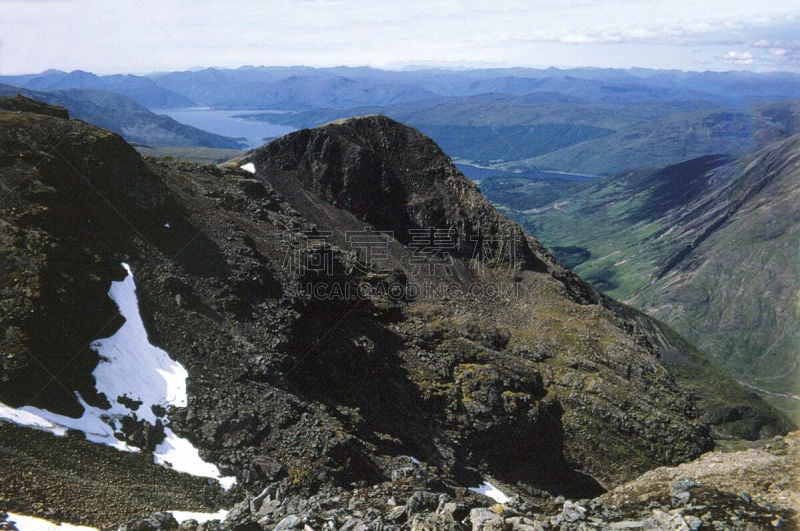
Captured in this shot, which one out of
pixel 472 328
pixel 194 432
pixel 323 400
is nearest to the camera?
pixel 194 432

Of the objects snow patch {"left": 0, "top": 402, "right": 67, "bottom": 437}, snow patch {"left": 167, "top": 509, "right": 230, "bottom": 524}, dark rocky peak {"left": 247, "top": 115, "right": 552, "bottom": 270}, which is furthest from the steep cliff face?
snow patch {"left": 167, "top": 509, "right": 230, "bottom": 524}

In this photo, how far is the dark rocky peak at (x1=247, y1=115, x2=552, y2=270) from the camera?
3752 inches

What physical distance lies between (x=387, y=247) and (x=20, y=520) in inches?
2769

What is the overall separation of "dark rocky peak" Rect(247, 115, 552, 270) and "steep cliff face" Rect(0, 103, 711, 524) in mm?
448

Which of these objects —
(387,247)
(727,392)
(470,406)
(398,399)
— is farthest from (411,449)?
(727,392)

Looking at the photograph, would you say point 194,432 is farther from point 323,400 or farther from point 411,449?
point 411,449

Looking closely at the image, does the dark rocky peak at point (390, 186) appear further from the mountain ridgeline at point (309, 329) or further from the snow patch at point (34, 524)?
the snow patch at point (34, 524)

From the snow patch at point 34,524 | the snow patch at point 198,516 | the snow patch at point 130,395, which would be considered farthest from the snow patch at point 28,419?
the snow patch at point 198,516

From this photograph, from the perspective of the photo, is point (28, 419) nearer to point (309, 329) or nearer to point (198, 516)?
point (198, 516)

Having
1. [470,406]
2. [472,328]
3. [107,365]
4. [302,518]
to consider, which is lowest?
[470,406]

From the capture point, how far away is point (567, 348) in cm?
7394

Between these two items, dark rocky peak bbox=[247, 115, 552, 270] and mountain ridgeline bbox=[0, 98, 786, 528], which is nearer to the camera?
mountain ridgeline bbox=[0, 98, 786, 528]

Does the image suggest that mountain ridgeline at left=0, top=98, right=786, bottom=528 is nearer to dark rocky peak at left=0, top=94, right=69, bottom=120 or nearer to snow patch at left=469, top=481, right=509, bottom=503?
dark rocky peak at left=0, top=94, right=69, bottom=120

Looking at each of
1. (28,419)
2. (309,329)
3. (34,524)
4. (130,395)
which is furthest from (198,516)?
(309,329)
